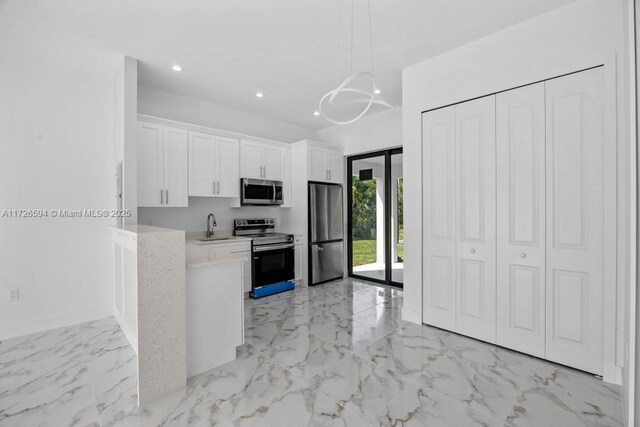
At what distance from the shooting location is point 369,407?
187 centimetres

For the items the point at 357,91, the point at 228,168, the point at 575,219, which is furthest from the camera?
the point at 228,168

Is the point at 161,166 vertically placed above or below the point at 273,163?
below

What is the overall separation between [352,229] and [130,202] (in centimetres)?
356

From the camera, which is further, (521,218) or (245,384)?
(521,218)

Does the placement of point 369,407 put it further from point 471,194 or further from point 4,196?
point 4,196

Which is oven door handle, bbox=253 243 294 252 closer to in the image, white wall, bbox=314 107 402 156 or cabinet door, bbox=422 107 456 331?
white wall, bbox=314 107 402 156

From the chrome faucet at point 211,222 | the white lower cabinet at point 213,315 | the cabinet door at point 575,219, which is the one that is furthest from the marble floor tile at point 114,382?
the cabinet door at point 575,219

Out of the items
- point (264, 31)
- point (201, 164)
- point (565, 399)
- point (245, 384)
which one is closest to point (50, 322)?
point (201, 164)

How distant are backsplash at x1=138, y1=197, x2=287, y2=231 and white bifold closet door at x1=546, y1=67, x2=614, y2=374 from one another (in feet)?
13.0

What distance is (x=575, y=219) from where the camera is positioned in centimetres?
228

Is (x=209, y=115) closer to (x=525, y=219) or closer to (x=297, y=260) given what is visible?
(x=297, y=260)

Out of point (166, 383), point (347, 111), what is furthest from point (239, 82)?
point (166, 383)

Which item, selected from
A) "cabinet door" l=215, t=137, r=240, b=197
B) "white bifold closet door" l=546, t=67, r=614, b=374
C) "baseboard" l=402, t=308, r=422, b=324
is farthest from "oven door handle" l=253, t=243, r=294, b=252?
"white bifold closet door" l=546, t=67, r=614, b=374

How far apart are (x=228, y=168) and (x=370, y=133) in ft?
7.97
